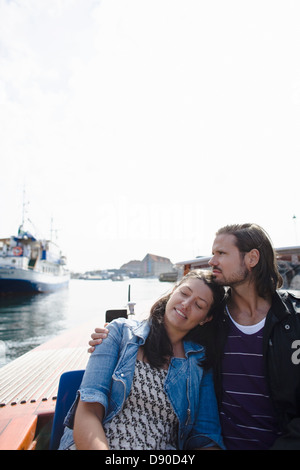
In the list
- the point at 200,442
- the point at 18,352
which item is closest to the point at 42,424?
the point at 200,442

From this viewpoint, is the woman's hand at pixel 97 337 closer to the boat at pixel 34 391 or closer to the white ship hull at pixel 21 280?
the boat at pixel 34 391

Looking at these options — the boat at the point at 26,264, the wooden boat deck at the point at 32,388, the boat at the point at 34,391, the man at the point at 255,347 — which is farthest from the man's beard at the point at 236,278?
the boat at the point at 26,264

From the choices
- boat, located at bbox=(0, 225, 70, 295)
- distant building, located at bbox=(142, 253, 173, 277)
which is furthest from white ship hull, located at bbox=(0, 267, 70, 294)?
distant building, located at bbox=(142, 253, 173, 277)

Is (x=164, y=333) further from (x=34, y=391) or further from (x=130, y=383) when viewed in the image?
(x=34, y=391)

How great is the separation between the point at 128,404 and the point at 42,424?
1546 millimetres

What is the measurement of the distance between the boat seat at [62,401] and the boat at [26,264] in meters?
26.0

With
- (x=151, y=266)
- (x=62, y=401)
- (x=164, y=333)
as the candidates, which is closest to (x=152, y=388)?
(x=164, y=333)

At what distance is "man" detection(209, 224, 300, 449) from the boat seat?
1046mm

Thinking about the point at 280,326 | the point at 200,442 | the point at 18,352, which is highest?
the point at 280,326

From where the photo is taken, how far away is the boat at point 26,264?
24422 mm

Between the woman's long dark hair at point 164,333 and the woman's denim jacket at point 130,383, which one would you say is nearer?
the woman's denim jacket at point 130,383

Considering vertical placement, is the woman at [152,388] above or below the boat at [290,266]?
below
